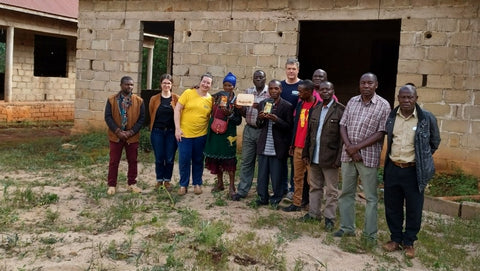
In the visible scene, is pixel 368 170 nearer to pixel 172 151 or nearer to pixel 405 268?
pixel 405 268

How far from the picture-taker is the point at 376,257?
4.30 m

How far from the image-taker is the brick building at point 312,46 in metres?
7.93

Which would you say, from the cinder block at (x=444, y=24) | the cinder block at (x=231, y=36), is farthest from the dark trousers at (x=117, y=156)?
the cinder block at (x=444, y=24)

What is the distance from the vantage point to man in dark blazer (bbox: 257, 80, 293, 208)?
18.0ft

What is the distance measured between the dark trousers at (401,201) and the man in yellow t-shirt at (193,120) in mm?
A: 2553

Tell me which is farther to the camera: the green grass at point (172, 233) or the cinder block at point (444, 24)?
the cinder block at point (444, 24)

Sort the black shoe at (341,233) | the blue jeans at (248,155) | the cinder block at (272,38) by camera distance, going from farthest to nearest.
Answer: the cinder block at (272,38), the blue jeans at (248,155), the black shoe at (341,233)

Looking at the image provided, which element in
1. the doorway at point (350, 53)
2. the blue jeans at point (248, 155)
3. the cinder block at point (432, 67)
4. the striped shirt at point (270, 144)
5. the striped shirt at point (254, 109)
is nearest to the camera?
the striped shirt at point (270, 144)

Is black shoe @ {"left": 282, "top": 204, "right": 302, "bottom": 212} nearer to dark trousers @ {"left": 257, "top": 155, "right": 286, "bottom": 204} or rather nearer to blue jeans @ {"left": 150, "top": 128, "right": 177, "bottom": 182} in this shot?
dark trousers @ {"left": 257, "top": 155, "right": 286, "bottom": 204}

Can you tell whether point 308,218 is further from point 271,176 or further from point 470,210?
point 470,210

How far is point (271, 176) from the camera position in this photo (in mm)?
5770

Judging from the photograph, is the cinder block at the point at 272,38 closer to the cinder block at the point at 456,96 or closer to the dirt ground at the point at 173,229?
the cinder block at the point at 456,96

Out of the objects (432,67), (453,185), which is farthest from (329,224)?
(432,67)

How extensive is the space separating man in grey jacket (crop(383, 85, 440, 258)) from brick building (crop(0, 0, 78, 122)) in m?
11.9
